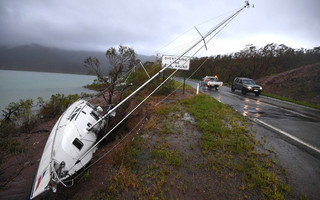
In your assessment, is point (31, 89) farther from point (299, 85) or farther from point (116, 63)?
point (299, 85)

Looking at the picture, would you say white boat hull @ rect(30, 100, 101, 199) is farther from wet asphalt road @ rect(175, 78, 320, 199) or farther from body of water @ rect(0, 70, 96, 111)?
body of water @ rect(0, 70, 96, 111)

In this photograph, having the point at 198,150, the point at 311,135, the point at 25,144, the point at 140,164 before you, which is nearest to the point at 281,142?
the point at 311,135

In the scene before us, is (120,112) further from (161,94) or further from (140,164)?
(140,164)

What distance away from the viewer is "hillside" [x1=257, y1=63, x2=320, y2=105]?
17.0 metres

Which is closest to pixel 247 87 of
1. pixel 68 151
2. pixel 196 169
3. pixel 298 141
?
pixel 298 141

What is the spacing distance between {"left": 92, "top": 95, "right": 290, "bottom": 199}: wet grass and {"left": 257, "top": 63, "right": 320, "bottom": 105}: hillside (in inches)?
741

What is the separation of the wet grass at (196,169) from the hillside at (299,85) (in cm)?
1882

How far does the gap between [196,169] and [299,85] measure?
26065mm

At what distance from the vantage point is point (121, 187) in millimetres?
2852

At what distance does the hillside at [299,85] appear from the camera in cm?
1705

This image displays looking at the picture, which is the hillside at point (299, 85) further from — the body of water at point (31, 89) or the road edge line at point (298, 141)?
the body of water at point (31, 89)

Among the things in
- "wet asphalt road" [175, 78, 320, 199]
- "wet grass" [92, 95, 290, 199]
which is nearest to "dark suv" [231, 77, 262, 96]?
"wet asphalt road" [175, 78, 320, 199]

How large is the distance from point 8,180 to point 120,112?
5549 millimetres

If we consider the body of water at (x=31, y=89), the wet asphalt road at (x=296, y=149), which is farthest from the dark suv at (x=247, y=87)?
the body of water at (x=31, y=89)
